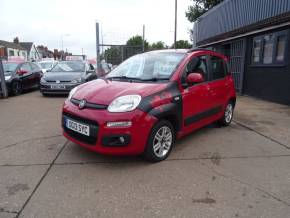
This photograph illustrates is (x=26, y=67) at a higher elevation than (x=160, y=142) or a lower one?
higher

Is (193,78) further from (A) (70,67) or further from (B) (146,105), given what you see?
(A) (70,67)

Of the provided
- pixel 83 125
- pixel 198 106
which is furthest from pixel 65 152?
pixel 198 106

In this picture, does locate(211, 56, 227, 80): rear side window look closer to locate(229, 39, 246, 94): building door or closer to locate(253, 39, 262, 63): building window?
locate(253, 39, 262, 63): building window

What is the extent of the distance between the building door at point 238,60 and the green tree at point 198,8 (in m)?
14.9

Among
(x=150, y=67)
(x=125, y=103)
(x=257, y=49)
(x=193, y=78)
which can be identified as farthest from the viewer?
(x=257, y=49)

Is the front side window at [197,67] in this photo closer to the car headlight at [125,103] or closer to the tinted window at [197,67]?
the tinted window at [197,67]

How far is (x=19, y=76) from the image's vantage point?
1083cm

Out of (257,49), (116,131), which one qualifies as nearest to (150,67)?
(116,131)

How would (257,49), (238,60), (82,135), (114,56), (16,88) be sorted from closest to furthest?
1. (82,135)
2. (257,49)
3. (16,88)
4. (238,60)
5. (114,56)

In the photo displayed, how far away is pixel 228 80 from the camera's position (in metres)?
5.63

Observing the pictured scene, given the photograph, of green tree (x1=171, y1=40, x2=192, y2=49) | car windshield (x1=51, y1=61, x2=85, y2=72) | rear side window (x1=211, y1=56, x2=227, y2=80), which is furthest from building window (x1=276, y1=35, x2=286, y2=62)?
green tree (x1=171, y1=40, x2=192, y2=49)

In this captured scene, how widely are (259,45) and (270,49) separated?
31.8 inches

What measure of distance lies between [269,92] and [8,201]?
9.00 meters

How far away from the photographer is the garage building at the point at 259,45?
8445 millimetres
